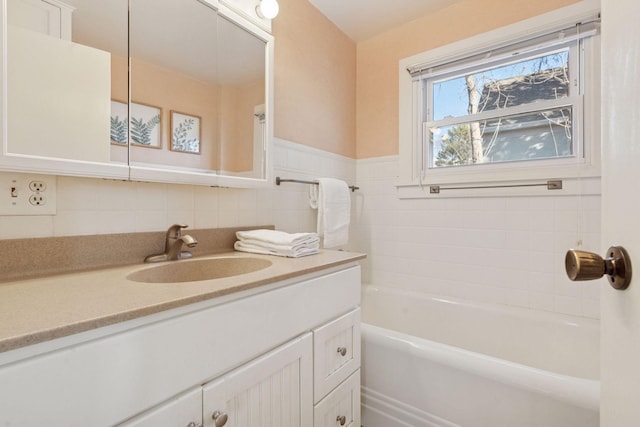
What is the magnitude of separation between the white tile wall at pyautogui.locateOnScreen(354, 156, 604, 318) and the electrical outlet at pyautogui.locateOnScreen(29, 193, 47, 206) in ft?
5.91

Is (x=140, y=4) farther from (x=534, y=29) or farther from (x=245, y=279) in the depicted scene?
(x=534, y=29)

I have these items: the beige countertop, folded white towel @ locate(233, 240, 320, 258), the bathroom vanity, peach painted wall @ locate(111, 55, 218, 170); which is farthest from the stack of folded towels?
peach painted wall @ locate(111, 55, 218, 170)

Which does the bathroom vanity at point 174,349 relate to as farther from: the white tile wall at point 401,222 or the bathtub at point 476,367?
the bathtub at point 476,367

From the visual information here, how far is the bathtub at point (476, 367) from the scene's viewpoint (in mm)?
1008

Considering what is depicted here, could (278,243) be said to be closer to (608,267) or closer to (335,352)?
(335,352)

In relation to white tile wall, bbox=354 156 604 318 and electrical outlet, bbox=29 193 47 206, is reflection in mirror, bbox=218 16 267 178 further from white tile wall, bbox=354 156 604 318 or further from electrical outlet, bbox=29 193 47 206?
white tile wall, bbox=354 156 604 318

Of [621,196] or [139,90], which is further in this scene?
[139,90]

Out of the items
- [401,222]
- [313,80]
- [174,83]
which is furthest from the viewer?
[401,222]

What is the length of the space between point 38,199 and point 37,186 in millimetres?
38

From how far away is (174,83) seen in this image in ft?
3.82

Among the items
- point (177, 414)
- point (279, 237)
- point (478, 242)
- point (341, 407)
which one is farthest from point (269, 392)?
point (478, 242)

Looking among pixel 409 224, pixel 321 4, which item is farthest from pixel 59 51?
pixel 409 224

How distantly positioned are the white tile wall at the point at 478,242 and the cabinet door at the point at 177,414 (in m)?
1.66

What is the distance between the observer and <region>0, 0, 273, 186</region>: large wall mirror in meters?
0.84
